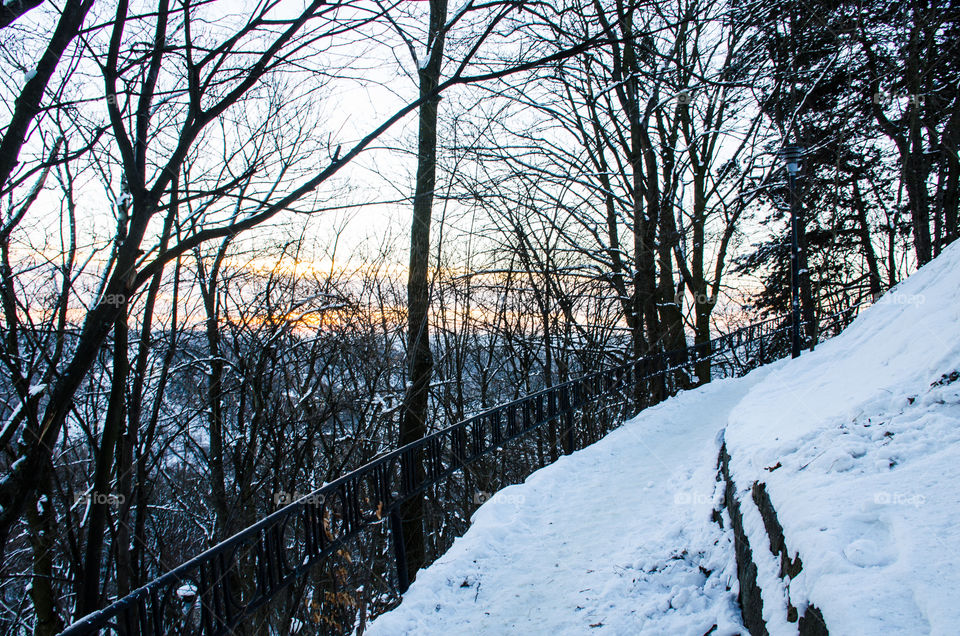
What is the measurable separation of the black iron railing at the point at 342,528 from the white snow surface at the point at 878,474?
272 centimetres

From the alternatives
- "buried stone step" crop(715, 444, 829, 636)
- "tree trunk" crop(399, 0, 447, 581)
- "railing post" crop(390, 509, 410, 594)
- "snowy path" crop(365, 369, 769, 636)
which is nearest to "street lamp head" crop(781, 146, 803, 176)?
"snowy path" crop(365, 369, 769, 636)

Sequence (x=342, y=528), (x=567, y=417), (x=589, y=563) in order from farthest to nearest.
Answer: (x=567, y=417) < (x=589, y=563) < (x=342, y=528)

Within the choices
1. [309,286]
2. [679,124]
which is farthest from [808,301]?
[309,286]

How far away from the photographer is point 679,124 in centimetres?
1627

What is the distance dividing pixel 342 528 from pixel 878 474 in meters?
3.46

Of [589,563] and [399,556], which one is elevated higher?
[399,556]

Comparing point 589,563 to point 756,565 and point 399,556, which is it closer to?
point 399,556

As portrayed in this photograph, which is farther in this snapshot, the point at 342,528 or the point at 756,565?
the point at 342,528

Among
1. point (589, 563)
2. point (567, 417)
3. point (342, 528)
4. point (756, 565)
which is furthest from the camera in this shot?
point (567, 417)

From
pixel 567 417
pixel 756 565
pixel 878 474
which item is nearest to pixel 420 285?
pixel 567 417

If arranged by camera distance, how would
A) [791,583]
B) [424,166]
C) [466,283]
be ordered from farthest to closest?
[466,283] → [424,166] → [791,583]

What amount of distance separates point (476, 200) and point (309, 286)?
174 inches

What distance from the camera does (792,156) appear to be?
418 inches

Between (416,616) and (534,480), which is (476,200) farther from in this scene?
(416,616)
